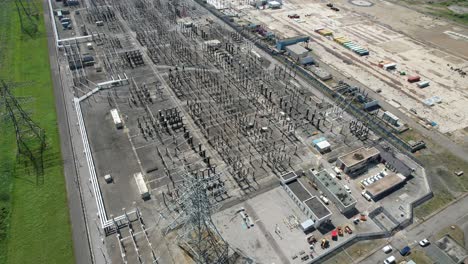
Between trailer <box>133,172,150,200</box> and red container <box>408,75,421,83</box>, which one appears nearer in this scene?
trailer <box>133,172,150,200</box>

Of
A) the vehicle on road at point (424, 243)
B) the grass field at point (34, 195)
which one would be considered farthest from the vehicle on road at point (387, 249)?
the grass field at point (34, 195)

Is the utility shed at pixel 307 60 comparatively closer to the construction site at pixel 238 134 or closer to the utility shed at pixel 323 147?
the construction site at pixel 238 134

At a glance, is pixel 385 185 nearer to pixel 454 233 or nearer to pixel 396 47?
pixel 454 233

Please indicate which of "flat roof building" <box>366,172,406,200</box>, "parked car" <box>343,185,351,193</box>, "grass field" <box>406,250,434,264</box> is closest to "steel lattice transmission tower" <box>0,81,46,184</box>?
"parked car" <box>343,185,351,193</box>

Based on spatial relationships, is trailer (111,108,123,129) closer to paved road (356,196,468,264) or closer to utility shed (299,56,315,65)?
paved road (356,196,468,264)

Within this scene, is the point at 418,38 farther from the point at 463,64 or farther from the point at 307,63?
the point at 307,63

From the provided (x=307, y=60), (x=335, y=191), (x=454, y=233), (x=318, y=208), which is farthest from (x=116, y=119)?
(x=454, y=233)
